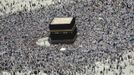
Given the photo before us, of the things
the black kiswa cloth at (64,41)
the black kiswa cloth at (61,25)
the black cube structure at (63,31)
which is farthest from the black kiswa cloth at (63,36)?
the black kiswa cloth at (61,25)

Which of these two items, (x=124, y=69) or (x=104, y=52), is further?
(x=104, y=52)

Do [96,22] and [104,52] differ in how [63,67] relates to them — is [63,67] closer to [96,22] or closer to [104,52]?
[104,52]

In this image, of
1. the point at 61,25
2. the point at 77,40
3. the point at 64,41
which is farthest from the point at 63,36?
the point at 77,40

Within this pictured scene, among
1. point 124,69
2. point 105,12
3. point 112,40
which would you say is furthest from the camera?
point 105,12

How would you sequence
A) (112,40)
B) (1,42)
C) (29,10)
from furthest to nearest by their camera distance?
(29,10), (1,42), (112,40)

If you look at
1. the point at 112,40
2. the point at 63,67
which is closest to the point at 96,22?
the point at 112,40

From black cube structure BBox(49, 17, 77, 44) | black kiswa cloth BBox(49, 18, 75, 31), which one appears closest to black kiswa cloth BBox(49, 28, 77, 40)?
black cube structure BBox(49, 17, 77, 44)
